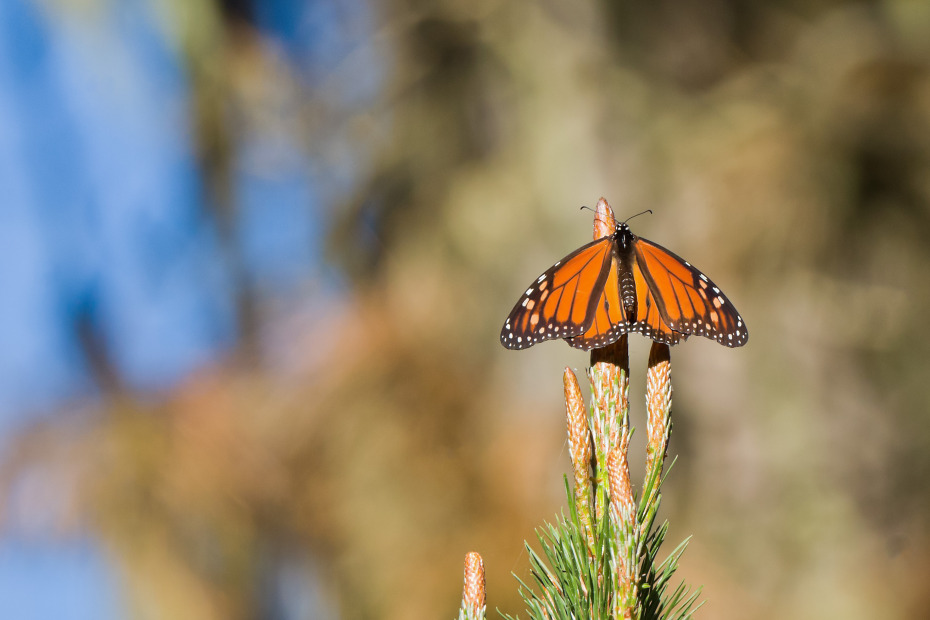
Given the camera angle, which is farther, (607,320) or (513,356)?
(513,356)

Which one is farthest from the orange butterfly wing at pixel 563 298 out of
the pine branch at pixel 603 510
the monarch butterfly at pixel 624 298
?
the pine branch at pixel 603 510

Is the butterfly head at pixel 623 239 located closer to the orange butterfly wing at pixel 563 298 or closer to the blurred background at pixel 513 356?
the orange butterfly wing at pixel 563 298

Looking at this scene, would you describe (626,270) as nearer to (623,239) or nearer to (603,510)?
(623,239)

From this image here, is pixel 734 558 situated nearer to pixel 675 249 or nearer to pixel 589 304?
pixel 675 249

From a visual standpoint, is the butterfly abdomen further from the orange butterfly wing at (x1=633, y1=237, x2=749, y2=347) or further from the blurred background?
the blurred background

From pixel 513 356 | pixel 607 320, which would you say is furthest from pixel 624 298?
pixel 513 356

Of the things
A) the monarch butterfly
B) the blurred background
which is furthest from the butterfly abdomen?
the blurred background
